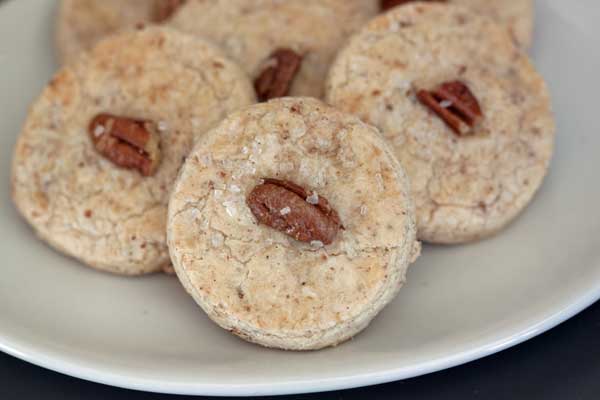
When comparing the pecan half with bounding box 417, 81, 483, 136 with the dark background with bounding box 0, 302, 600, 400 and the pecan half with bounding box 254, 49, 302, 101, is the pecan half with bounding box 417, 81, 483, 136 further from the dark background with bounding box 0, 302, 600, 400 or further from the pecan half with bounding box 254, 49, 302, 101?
the dark background with bounding box 0, 302, 600, 400

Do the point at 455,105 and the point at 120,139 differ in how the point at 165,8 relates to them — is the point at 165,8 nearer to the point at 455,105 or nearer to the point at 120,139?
the point at 120,139

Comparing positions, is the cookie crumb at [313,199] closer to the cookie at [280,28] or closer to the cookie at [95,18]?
the cookie at [280,28]

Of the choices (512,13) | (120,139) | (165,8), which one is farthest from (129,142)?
(512,13)

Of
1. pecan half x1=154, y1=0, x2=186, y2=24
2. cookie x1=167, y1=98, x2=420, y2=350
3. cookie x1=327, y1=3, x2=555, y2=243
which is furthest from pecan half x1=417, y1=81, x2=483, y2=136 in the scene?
pecan half x1=154, y1=0, x2=186, y2=24

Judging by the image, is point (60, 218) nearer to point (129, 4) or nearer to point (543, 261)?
point (129, 4)

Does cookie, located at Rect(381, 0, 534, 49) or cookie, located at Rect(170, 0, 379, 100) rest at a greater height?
cookie, located at Rect(381, 0, 534, 49)

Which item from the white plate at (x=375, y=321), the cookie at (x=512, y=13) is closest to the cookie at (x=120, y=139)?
the white plate at (x=375, y=321)

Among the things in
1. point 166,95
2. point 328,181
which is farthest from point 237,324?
point 166,95
